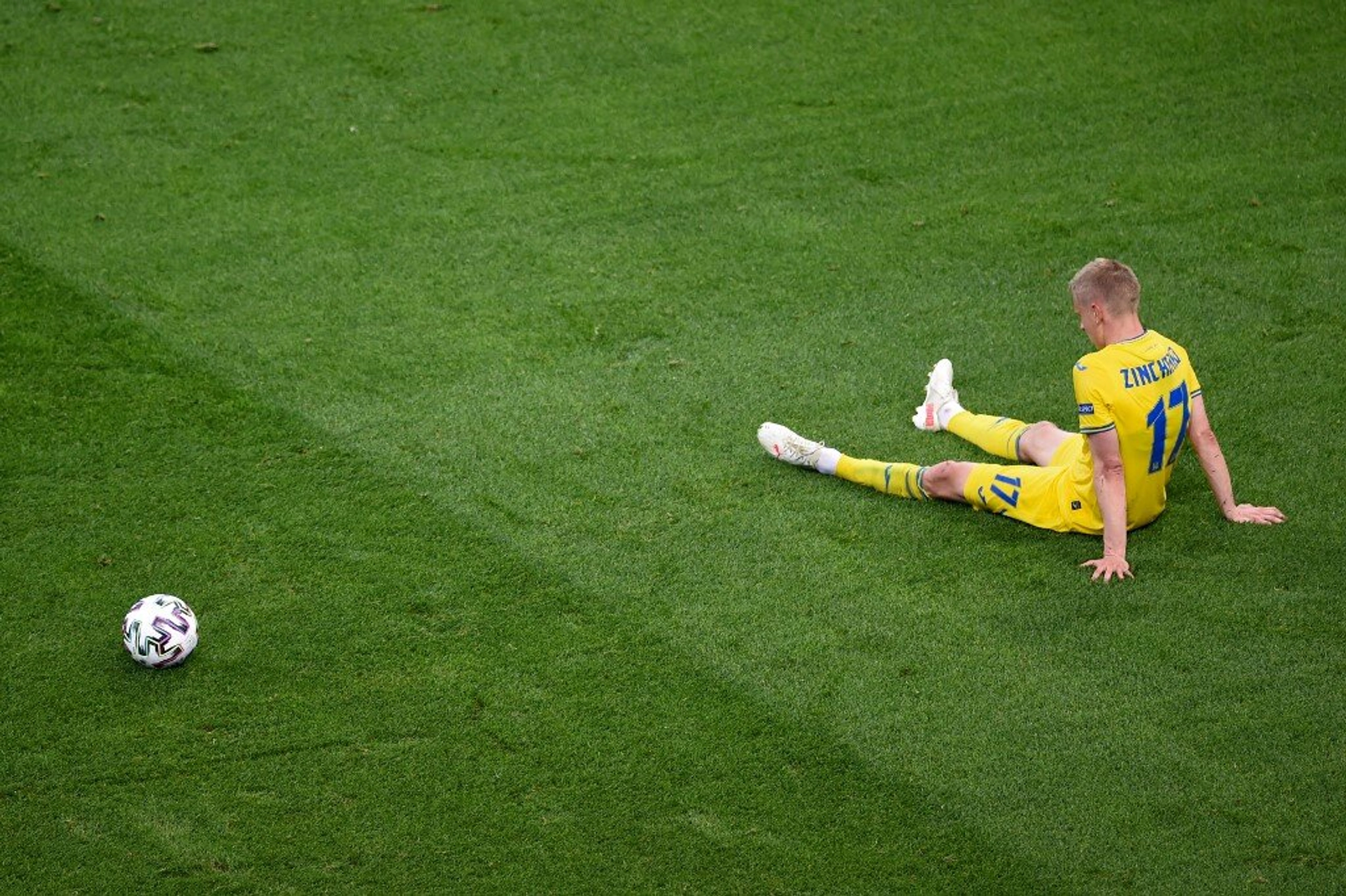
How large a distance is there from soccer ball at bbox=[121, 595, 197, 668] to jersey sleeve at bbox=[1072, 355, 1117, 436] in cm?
355

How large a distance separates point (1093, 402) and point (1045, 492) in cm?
56

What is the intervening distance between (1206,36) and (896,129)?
8.42ft

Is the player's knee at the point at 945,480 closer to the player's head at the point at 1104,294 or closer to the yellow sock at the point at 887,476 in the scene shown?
the yellow sock at the point at 887,476

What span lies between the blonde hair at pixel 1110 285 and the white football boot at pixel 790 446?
1.39 meters

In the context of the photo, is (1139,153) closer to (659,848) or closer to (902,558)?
(902,558)

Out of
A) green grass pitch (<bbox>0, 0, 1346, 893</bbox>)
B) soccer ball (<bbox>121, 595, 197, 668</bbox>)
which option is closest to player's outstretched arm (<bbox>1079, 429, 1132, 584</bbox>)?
green grass pitch (<bbox>0, 0, 1346, 893</bbox>)

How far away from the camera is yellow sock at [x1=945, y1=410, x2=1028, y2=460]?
646 cm

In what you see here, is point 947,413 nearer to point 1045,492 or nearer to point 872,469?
point 872,469

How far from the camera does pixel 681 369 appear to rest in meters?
7.16

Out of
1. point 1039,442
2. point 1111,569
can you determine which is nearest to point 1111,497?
point 1111,569

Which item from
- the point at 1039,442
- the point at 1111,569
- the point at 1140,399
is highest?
the point at 1140,399

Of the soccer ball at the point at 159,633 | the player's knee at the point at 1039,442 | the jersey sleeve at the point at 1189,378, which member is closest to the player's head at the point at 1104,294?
the jersey sleeve at the point at 1189,378

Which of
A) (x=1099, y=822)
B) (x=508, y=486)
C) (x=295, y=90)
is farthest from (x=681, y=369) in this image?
(x=295, y=90)

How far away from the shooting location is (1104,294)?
5609 mm
